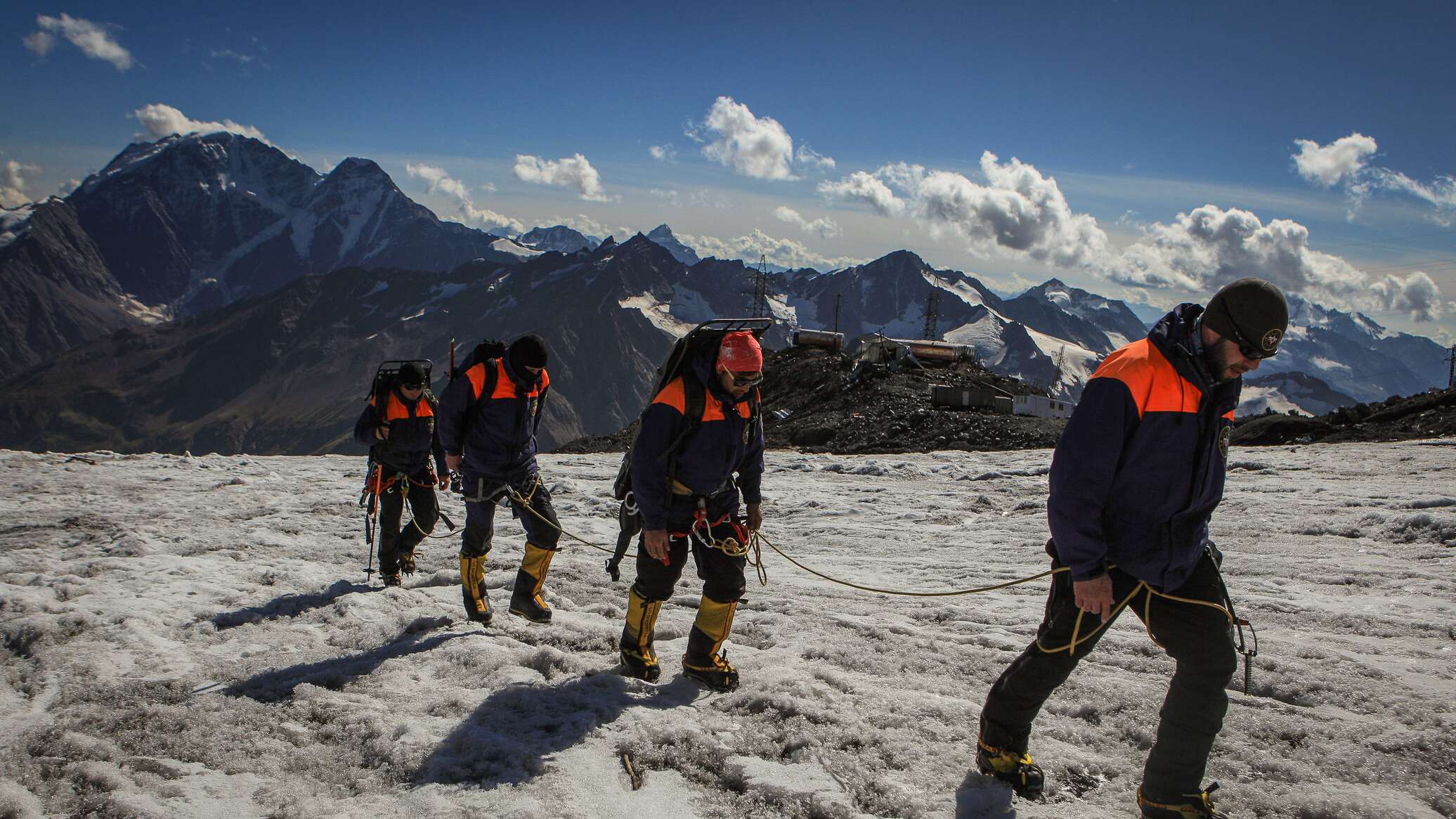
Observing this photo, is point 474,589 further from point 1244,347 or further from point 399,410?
point 1244,347

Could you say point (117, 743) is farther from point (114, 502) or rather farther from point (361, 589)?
point (114, 502)

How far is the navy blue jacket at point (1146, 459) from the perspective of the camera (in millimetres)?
3660

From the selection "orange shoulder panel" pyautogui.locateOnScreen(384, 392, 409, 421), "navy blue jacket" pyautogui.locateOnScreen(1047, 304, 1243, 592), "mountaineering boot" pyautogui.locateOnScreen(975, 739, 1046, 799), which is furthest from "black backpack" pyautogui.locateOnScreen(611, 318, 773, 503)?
"orange shoulder panel" pyautogui.locateOnScreen(384, 392, 409, 421)

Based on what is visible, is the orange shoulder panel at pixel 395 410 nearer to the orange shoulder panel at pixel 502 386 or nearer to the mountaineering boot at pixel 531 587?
the orange shoulder panel at pixel 502 386

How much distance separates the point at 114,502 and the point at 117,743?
10.4m

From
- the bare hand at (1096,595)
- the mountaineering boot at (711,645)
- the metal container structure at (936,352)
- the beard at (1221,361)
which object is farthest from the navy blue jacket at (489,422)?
the metal container structure at (936,352)

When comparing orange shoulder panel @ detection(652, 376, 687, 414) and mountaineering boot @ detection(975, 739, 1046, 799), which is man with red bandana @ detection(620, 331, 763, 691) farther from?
mountaineering boot @ detection(975, 739, 1046, 799)

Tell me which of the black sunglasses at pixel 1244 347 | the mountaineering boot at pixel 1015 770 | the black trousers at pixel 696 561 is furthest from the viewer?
the black trousers at pixel 696 561

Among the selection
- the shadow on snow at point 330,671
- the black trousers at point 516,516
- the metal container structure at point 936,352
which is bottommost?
the shadow on snow at point 330,671

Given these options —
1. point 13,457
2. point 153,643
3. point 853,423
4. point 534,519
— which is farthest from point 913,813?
point 853,423

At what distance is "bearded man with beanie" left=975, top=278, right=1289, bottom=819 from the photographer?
3.65 meters

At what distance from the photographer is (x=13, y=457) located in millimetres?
16234

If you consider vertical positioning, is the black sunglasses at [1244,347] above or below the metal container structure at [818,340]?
below

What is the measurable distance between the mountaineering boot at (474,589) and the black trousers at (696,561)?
2.30 metres
